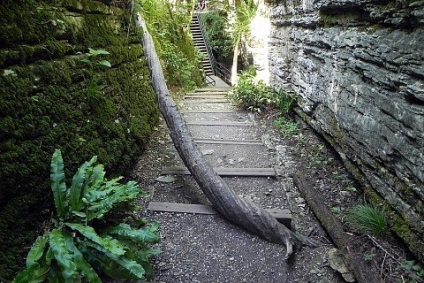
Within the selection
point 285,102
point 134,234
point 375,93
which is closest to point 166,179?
point 134,234

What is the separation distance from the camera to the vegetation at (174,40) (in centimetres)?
904

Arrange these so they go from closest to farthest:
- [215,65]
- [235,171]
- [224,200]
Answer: [224,200] < [235,171] < [215,65]

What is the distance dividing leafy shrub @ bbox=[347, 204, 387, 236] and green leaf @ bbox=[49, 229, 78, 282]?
2.84m

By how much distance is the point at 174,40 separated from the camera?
37.6 feet

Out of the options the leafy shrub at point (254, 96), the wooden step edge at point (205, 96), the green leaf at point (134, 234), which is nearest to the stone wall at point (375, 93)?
the leafy shrub at point (254, 96)

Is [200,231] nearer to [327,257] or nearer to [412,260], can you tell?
[327,257]

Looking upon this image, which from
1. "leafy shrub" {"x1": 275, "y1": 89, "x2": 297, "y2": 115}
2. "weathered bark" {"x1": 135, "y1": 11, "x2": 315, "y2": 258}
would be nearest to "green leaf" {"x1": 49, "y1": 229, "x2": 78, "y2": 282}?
"weathered bark" {"x1": 135, "y1": 11, "x2": 315, "y2": 258}

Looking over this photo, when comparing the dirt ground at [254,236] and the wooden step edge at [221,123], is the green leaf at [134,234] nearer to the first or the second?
the dirt ground at [254,236]

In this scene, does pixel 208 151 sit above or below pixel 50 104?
below

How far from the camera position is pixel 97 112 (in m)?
3.67

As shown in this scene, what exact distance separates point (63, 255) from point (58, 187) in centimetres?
60

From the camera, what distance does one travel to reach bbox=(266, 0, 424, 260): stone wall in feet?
8.87

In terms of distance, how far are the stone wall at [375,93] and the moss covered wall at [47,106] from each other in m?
3.13

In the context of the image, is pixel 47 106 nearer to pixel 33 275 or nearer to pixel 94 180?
pixel 94 180
